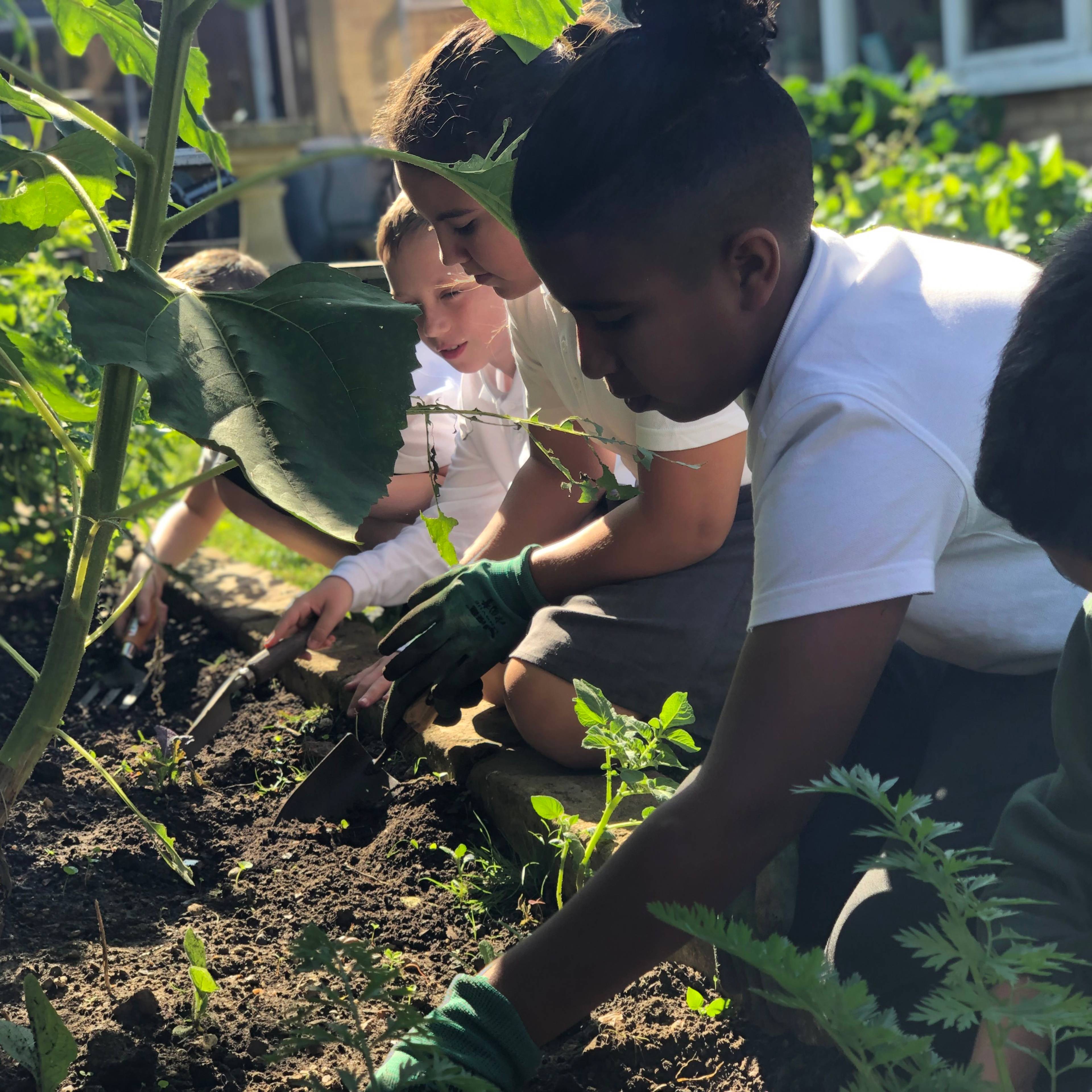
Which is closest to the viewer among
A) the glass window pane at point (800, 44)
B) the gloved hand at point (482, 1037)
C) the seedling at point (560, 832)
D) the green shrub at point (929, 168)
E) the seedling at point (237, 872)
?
the gloved hand at point (482, 1037)

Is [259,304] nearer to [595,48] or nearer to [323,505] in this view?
[323,505]

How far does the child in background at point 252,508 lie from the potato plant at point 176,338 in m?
1.40

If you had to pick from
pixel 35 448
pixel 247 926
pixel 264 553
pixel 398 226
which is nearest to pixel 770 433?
pixel 247 926

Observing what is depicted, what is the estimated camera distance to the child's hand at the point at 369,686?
2.25 metres

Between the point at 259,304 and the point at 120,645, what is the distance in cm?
234

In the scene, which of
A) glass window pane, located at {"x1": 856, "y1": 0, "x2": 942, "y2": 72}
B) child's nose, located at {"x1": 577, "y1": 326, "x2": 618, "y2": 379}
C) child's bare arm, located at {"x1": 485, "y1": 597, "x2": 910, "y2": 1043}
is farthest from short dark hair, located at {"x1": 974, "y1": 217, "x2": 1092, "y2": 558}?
glass window pane, located at {"x1": 856, "y1": 0, "x2": 942, "y2": 72}

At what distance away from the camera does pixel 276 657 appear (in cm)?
237

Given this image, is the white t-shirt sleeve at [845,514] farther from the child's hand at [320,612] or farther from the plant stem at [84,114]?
the child's hand at [320,612]

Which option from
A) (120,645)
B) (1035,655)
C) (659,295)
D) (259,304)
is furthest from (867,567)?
(120,645)

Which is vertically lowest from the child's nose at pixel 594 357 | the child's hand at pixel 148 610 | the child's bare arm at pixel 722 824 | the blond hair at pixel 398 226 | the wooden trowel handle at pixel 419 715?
the child's hand at pixel 148 610

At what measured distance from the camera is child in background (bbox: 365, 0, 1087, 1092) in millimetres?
1199

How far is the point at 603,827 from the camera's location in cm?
159

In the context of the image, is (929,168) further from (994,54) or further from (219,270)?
(994,54)

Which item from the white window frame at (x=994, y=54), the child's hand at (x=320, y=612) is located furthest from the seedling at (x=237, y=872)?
the white window frame at (x=994, y=54)
